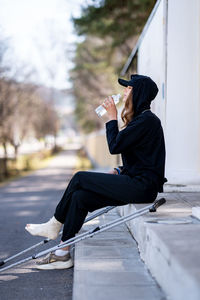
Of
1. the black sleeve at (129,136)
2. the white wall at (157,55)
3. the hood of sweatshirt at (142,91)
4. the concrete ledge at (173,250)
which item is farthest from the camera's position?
the white wall at (157,55)

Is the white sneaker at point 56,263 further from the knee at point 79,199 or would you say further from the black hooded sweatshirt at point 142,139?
the black hooded sweatshirt at point 142,139

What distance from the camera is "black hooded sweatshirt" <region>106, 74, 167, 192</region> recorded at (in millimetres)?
3229

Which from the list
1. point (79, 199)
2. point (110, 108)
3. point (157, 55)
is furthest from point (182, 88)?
point (79, 199)

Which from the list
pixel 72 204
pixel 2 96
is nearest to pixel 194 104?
pixel 72 204

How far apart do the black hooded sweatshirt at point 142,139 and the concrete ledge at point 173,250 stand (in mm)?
400

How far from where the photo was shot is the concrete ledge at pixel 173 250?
6.34ft

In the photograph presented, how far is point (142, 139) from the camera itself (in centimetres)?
326

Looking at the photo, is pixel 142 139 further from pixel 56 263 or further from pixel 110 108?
pixel 56 263

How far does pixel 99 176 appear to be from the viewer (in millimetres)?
3305

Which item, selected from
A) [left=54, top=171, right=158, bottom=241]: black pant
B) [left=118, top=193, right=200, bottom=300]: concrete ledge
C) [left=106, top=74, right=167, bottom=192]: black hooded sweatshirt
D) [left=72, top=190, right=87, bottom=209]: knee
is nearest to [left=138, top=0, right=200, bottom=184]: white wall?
[left=118, top=193, right=200, bottom=300]: concrete ledge

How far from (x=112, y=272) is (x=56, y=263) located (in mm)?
664

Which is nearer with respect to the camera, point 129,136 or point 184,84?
point 129,136

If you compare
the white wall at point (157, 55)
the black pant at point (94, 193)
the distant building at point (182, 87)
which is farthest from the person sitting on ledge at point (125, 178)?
the white wall at point (157, 55)

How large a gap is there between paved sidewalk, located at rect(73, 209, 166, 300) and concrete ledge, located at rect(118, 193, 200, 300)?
0.30 feet
